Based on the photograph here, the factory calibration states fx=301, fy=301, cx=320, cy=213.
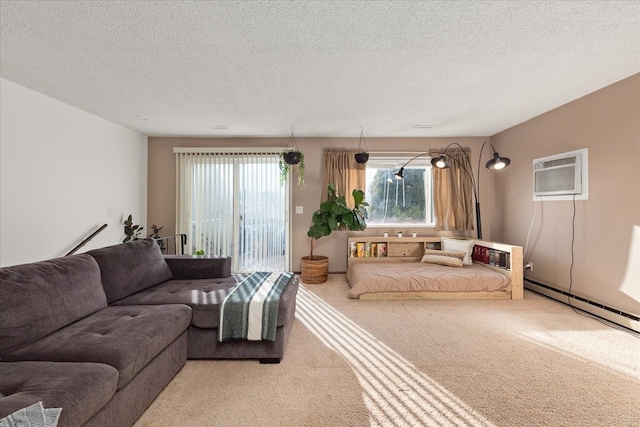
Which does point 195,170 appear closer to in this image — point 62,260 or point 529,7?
point 62,260

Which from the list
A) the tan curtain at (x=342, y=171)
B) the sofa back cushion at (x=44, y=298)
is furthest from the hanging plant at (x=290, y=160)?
the sofa back cushion at (x=44, y=298)

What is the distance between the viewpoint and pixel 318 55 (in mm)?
2500

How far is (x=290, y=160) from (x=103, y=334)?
11.4 feet

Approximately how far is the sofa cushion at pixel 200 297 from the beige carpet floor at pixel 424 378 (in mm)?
374

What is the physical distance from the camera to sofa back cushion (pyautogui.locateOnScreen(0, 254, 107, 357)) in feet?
5.45

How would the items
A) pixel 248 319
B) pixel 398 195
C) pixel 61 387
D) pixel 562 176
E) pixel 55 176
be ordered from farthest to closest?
pixel 398 195, pixel 562 176, pixel 55 176, pixel 248 319, pixel 61 387

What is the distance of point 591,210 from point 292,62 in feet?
12.0

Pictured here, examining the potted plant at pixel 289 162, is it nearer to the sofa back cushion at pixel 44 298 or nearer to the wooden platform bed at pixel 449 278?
the wooden platform bed at pixel 449 278

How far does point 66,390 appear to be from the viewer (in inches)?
49.4

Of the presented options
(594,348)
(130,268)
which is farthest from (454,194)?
(130,268)

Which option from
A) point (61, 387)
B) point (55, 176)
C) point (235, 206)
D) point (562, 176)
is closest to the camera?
point (61, 387)

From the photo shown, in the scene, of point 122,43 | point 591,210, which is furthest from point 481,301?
point 122,43

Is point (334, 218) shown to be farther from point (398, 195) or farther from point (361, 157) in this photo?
point (398, 195)

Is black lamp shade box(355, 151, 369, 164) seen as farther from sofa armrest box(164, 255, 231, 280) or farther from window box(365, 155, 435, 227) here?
sofa armrest box(164, 255, 231, 280)
